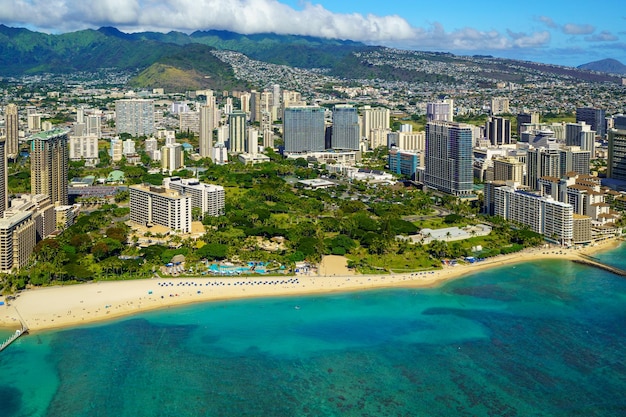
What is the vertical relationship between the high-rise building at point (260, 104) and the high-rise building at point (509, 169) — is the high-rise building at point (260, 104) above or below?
above

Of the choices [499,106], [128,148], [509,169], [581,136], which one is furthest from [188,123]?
[509,169]

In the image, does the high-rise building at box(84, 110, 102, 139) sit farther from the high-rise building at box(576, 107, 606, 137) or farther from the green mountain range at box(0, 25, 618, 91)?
the high-rise building at box(576, 107, 606, 137)

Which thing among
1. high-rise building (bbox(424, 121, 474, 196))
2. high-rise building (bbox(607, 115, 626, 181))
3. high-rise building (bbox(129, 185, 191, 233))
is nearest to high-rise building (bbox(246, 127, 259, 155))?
high-rise building (bbox(424, 121, 474, 196))

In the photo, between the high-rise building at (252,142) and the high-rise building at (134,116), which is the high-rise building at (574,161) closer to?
the high-rise building at (252,142)

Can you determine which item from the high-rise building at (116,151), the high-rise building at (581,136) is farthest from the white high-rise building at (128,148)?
the high-rise building at (581,136)

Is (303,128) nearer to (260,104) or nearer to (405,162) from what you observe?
(405,162)

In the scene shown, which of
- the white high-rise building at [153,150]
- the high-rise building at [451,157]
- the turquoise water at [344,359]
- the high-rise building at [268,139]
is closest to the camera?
the turquoise water at [344,359]

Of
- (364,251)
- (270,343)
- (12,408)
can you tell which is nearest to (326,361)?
(270,343)
